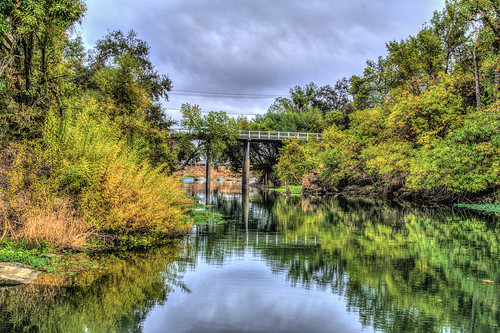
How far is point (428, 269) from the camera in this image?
354 inches

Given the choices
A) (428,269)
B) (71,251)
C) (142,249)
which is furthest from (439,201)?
(71,251)

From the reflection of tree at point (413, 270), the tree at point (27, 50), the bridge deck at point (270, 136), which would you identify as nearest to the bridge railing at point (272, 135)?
the bridge deck at point (270, 136)

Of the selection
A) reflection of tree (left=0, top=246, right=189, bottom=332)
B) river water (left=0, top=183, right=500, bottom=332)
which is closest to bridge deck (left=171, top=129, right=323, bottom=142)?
river water (left=0, top=183, right=500, bottom=332)

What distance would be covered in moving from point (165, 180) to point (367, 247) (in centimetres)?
684

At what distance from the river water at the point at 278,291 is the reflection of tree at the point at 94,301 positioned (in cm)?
2

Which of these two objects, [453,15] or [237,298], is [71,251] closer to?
[237,298]

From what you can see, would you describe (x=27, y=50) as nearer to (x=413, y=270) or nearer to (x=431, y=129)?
(x=413, y=270)

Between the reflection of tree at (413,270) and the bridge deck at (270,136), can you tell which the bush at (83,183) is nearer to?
the reflection of tree at (413,270)

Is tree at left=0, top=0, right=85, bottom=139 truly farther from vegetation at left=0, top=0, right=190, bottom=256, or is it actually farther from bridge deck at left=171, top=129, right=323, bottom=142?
bridge deck at left=171, top=129, right=323, bottom=142

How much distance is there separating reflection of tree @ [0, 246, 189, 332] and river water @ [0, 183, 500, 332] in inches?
0.6

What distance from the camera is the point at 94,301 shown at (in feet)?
21.5

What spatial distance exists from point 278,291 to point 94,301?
3117 mm

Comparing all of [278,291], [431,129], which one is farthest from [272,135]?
[278,291]

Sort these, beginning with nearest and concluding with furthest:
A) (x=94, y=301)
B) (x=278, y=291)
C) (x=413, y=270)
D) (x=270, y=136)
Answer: (x=94, y=301) < (x=278, y=291) < (x=413, y=270) < (x=270, y=136)
